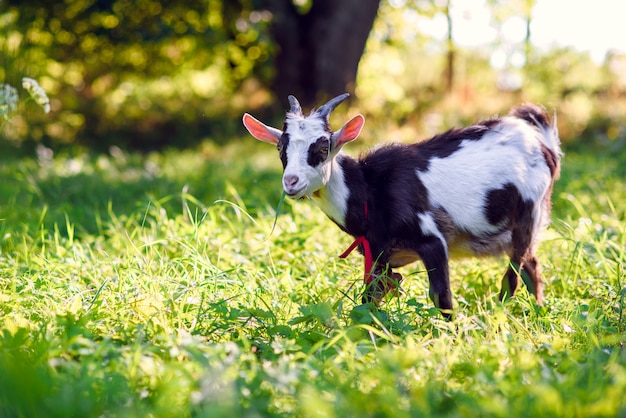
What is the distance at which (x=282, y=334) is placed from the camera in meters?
3.01

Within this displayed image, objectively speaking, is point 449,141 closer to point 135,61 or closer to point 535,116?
point 535,116

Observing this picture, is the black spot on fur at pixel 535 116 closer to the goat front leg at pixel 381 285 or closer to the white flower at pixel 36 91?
the goat front leg at pixel 381 285

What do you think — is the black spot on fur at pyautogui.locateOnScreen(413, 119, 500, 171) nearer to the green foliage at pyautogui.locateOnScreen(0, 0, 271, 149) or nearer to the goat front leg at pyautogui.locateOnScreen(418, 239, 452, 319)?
the goat front leg at pyautogui.locateOnScreen(418, 239, 452, 319)

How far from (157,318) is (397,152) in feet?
4.98

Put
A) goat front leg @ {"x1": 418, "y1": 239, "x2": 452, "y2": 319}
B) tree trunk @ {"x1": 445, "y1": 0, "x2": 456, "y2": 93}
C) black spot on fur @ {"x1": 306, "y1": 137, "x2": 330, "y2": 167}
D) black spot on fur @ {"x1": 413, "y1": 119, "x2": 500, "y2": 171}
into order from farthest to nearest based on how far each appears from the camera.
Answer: tree trunk @ {"x1": 445, "y1": 0, "x2": 456, "y2": 93}, black spot on fur @ {"x1": 413, "y1": 119, "x2": 500, "y2": 171}, goat front leg @ {"x1": 418, "y1": 239, "x2": 452, "y2": 319}, black spot on fur @ {"x1": 306, "y1": 137, "x2": 330, "y2": 167}

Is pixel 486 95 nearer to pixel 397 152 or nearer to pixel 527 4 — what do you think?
pixel 527 4

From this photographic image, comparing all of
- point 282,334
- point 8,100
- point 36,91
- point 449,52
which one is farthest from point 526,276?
point 449,52

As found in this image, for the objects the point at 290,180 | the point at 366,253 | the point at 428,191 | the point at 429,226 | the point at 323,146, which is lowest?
the point at 366,253

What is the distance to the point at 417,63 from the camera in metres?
16.9

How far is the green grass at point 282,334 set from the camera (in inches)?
88.3

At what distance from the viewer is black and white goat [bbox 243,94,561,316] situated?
3389 millimetres

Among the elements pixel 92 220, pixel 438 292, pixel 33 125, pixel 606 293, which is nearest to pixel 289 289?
pixel 438 292

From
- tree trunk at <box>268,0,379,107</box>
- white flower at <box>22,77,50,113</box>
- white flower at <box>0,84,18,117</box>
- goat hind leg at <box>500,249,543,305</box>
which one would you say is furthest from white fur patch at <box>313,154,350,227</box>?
tree trunk at <box>268,0,379,107</box>

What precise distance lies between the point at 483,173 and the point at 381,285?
2.60 ft
